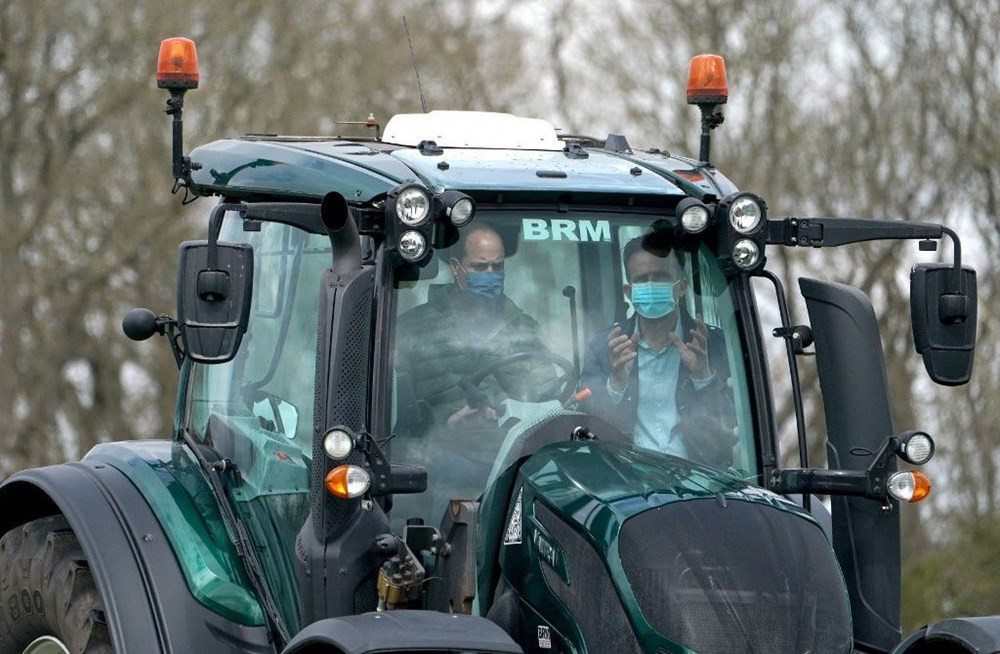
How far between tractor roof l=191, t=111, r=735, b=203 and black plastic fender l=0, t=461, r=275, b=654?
42.7 inches

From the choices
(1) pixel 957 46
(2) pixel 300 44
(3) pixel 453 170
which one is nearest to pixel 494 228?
(3) pixel 453 170

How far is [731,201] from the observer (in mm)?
5793

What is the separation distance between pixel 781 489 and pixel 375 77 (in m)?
17.2

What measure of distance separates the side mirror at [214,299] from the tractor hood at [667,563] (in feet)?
3.08

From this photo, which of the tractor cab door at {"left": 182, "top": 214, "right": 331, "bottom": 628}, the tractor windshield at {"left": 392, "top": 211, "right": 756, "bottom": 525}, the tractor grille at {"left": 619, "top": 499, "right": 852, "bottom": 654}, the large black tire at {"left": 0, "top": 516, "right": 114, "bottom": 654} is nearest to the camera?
the tractor grille at {"left": 619, "top": 499, "right": 852, "bottom": 654}

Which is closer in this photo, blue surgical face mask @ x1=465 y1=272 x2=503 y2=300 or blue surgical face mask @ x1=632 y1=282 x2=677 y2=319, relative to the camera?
blue surgical face mask @ x1=465 y1=272 x2=503 y2=300

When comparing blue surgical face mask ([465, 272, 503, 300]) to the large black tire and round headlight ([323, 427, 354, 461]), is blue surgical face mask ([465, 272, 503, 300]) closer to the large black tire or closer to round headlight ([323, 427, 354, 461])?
round headlight ([323, 427, 354, 461])

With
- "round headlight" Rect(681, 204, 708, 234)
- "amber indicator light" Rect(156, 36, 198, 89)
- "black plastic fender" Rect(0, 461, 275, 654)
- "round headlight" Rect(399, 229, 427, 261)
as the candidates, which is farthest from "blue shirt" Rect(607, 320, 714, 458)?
"amber indicator light" Rect(156, 36, 198, 89)

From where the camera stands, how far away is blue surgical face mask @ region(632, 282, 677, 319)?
19.1 ft

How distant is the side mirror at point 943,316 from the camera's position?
5.58 m

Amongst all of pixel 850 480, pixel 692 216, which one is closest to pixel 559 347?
pixel 692 216

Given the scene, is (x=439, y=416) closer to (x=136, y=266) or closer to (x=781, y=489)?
(x=781, y=489)

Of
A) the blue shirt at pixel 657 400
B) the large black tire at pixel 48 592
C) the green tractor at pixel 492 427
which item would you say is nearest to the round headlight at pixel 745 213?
the green tractor at pixel 492 427

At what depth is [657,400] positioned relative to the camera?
18.9 feet
